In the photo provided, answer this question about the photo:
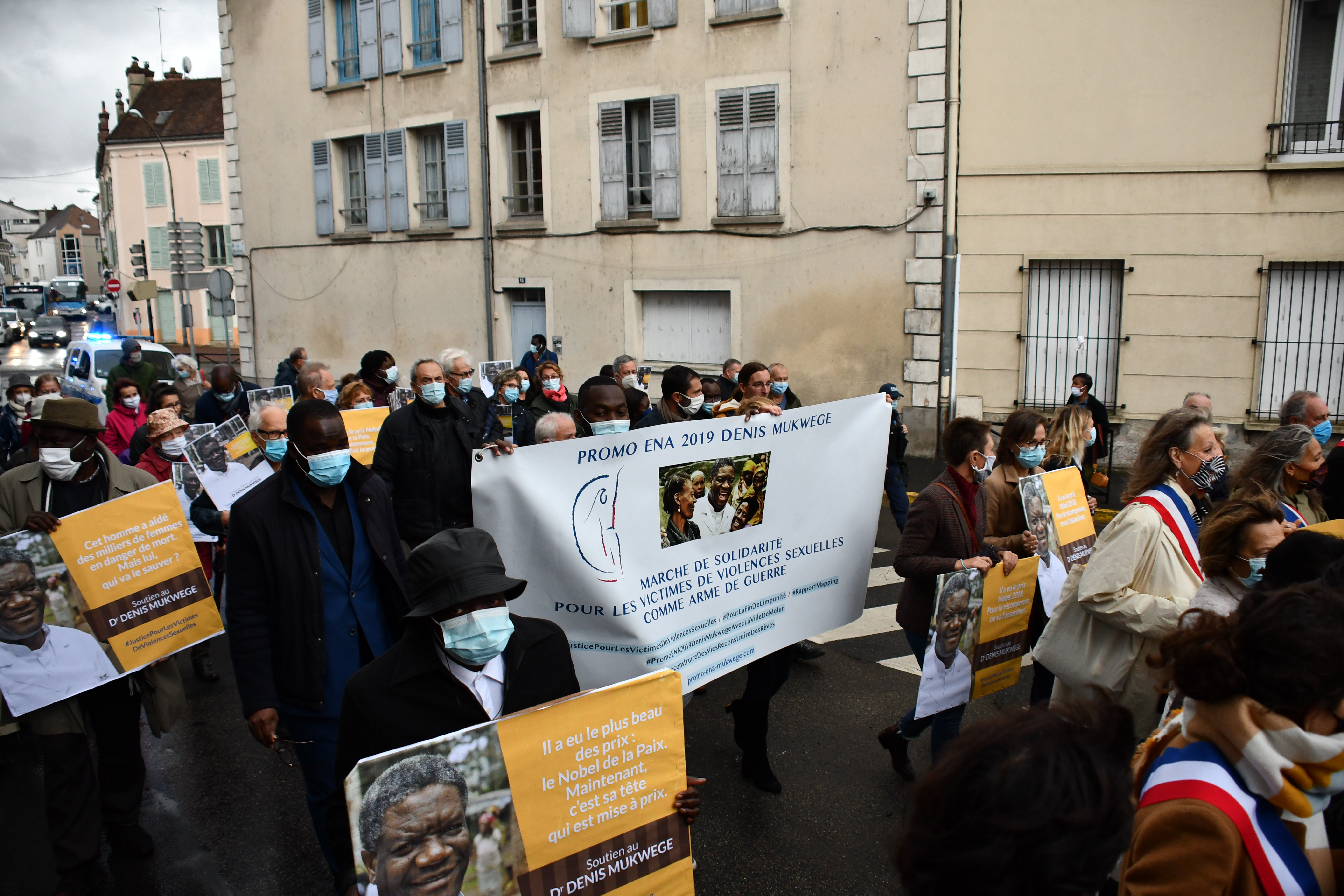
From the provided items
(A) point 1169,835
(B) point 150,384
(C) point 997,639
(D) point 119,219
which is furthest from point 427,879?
(D) point 119,219

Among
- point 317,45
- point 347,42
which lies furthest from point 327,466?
point 317,45

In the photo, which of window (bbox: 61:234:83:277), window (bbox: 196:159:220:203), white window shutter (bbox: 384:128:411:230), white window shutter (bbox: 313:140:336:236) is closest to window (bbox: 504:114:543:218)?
white window shutter (bbox: 384:128:411:230)

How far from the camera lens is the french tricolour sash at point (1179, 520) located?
3637 millimetres

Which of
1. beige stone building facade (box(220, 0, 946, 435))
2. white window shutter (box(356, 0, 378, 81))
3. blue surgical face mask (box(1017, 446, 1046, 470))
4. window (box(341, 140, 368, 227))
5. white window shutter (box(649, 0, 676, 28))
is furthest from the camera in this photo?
window (box(341, 140, 368, 227))

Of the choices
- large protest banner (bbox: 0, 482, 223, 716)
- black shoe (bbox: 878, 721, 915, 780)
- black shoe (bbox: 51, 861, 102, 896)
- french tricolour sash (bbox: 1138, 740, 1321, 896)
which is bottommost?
black shoe (bbox: 51, 861, 102, 896)

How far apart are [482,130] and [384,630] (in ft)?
54.1

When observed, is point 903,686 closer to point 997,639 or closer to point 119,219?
point 997,639

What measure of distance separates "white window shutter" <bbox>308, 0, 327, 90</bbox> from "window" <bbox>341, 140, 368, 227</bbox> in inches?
55.4

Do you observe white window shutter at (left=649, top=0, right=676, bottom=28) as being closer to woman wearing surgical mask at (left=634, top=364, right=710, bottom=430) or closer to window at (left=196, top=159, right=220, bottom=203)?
woman wearing surgical mask at (left=634, top=364, right=710, bottom=430)

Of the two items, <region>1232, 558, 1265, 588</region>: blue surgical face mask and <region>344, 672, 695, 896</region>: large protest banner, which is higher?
<region>1232, 558, 1265, 588</region>: blue surgical face mask

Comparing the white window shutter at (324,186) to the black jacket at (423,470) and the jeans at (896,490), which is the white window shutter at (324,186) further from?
the black jacket at (423,470)

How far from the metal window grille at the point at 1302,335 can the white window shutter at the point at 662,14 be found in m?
9.77

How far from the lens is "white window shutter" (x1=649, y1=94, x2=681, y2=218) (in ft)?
52.9

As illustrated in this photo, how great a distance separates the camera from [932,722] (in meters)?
4.61
